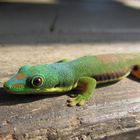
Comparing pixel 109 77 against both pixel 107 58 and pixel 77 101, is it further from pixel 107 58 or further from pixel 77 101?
pixel 77 101

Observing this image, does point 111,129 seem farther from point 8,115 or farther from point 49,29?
point 49,29

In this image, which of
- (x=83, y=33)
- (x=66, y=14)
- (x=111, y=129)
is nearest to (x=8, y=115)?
(x=111, y=129)

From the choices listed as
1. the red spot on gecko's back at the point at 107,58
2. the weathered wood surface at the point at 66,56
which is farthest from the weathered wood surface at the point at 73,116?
the red spot on gecko's back at the point at 107,58

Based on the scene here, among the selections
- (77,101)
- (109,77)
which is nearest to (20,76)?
(77,101)

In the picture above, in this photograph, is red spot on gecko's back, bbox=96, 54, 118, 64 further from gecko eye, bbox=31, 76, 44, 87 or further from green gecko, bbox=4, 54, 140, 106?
gecko eye, bbox=31, 76, 44, 87

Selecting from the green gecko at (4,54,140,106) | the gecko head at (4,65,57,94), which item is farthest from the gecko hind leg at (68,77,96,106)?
the gecko head at (4,65,57,94)
